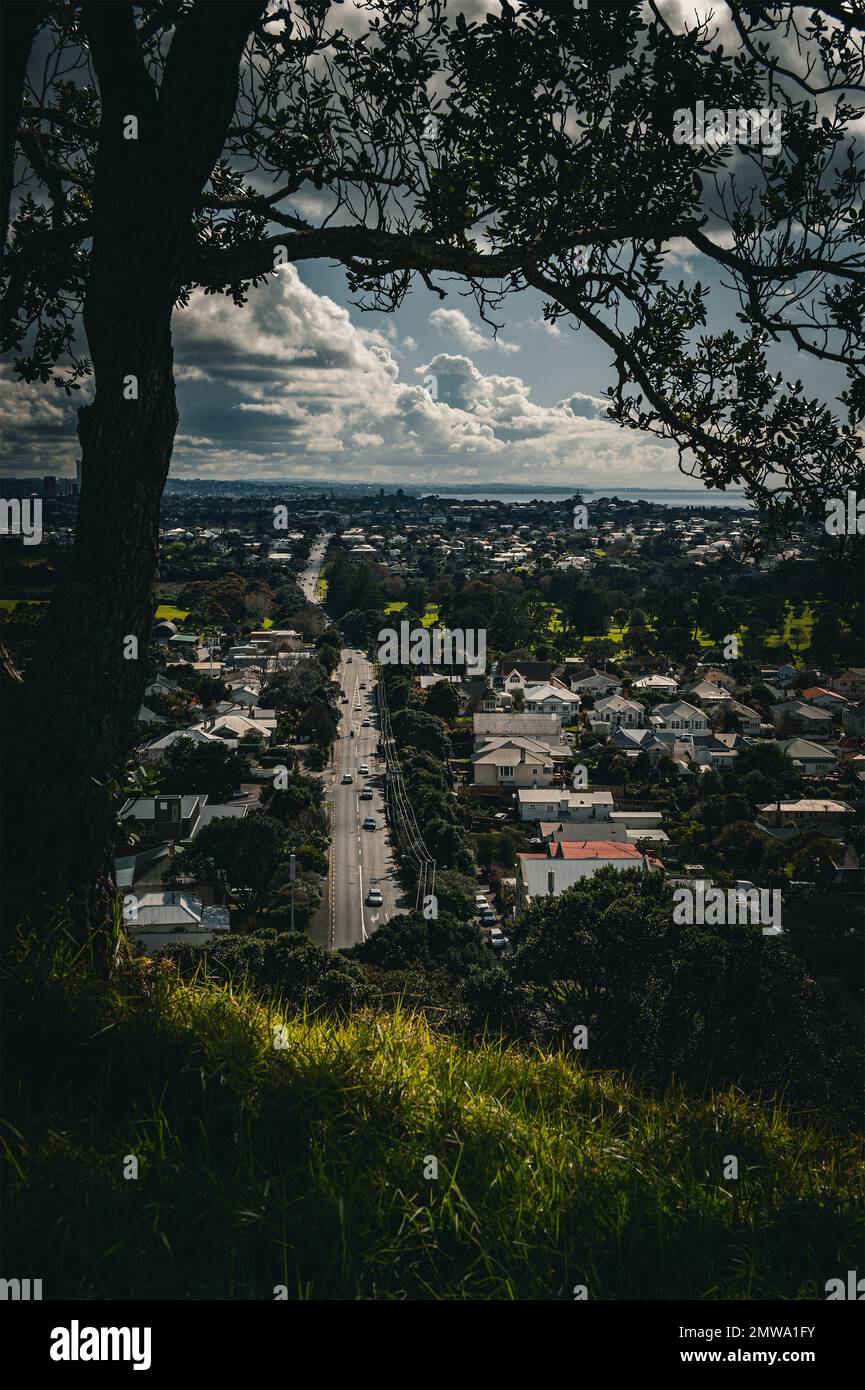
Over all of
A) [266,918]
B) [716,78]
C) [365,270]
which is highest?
[716,78]

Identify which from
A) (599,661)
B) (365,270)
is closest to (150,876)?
(365,270)

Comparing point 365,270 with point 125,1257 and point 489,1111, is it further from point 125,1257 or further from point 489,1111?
point 125,1257

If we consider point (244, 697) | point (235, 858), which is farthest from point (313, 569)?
point (235, 858)

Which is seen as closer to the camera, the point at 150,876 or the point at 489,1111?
the point at 489,1111

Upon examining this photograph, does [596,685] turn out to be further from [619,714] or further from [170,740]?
[170,740]

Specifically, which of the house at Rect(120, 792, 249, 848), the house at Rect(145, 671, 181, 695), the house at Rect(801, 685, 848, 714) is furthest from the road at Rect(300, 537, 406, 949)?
the house at Rect(801, 685, 848, 714)

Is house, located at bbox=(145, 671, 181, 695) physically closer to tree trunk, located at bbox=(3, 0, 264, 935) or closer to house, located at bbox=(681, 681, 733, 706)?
house, located at bbox=(681, 681, 733, 706)

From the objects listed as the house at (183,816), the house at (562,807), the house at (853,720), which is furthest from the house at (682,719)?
the house at (183,816)
